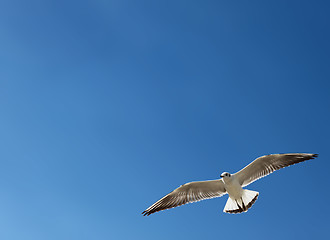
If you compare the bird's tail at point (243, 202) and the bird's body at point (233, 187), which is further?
the bird's body at point (233, 187)

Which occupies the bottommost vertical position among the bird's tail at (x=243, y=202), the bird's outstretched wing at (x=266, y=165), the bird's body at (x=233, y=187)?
the bird's tail at (x=243, y=202)

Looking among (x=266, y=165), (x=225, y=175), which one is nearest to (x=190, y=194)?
(x=225, y=175)

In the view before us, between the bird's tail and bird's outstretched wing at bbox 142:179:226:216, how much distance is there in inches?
18.9

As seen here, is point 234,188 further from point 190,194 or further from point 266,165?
point 190,194

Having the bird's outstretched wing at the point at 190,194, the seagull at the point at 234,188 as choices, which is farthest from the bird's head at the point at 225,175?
the bird's outstretched wing at the point at 190,194

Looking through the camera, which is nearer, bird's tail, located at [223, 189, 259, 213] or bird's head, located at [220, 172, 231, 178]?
bird's tail, located at [223, 189, 259, 213]

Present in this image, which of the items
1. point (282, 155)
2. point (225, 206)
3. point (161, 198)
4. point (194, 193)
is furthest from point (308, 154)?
point (161, 198)

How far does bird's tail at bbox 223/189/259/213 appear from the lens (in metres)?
9.79

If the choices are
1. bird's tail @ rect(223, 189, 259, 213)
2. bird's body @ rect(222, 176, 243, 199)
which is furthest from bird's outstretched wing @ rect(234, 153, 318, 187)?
bird's tail @ rect(223, 189, 259, 213)

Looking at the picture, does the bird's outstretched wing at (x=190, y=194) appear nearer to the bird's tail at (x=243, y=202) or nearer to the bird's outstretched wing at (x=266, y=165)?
the bird's tail at (x=243, y=202)

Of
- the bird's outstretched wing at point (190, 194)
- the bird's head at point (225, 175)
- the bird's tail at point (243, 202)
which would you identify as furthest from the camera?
the bird's outstretched wing at point (190, 194)

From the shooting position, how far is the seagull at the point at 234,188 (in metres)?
9.78

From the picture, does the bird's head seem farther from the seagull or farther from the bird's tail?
the bird's tail

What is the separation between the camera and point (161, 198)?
1036 centimetres
